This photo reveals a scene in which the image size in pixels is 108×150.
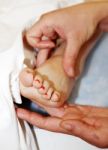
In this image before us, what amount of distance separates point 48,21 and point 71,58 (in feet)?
0.42

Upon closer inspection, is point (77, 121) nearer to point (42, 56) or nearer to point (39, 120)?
point (39, 120)

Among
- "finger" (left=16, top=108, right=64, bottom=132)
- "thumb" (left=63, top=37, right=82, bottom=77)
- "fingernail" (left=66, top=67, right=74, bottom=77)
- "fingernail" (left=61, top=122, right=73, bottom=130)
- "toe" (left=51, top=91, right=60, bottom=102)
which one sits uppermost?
"thumb" (left=63, top=37, right=82, bottom=77)

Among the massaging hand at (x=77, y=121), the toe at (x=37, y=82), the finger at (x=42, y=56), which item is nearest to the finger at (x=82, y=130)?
the massaging hand at (x=77, y=121)

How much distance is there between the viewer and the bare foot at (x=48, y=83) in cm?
78

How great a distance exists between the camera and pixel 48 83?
31.4 inches

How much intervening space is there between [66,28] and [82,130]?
285 mm

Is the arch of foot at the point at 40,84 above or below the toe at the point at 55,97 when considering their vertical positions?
above

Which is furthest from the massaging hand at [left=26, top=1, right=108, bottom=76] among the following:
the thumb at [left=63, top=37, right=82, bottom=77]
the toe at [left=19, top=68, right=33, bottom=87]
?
the toe at [left=19, top=68, right=33, bottom=87]

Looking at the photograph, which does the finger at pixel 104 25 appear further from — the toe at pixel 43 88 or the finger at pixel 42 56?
the toe at pixel 43 88

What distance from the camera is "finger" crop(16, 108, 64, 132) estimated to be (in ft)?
2.67

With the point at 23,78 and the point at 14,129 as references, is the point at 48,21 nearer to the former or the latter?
the point at 23,78

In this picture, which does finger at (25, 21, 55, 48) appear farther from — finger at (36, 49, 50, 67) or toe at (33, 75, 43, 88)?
toe at (33, 75, 43, 88)

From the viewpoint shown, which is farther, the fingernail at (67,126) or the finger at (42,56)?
the finger at (42,56)

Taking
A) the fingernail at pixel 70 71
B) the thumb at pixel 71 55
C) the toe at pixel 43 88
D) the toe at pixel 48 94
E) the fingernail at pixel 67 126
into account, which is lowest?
the fingernail at pixel 67 126
